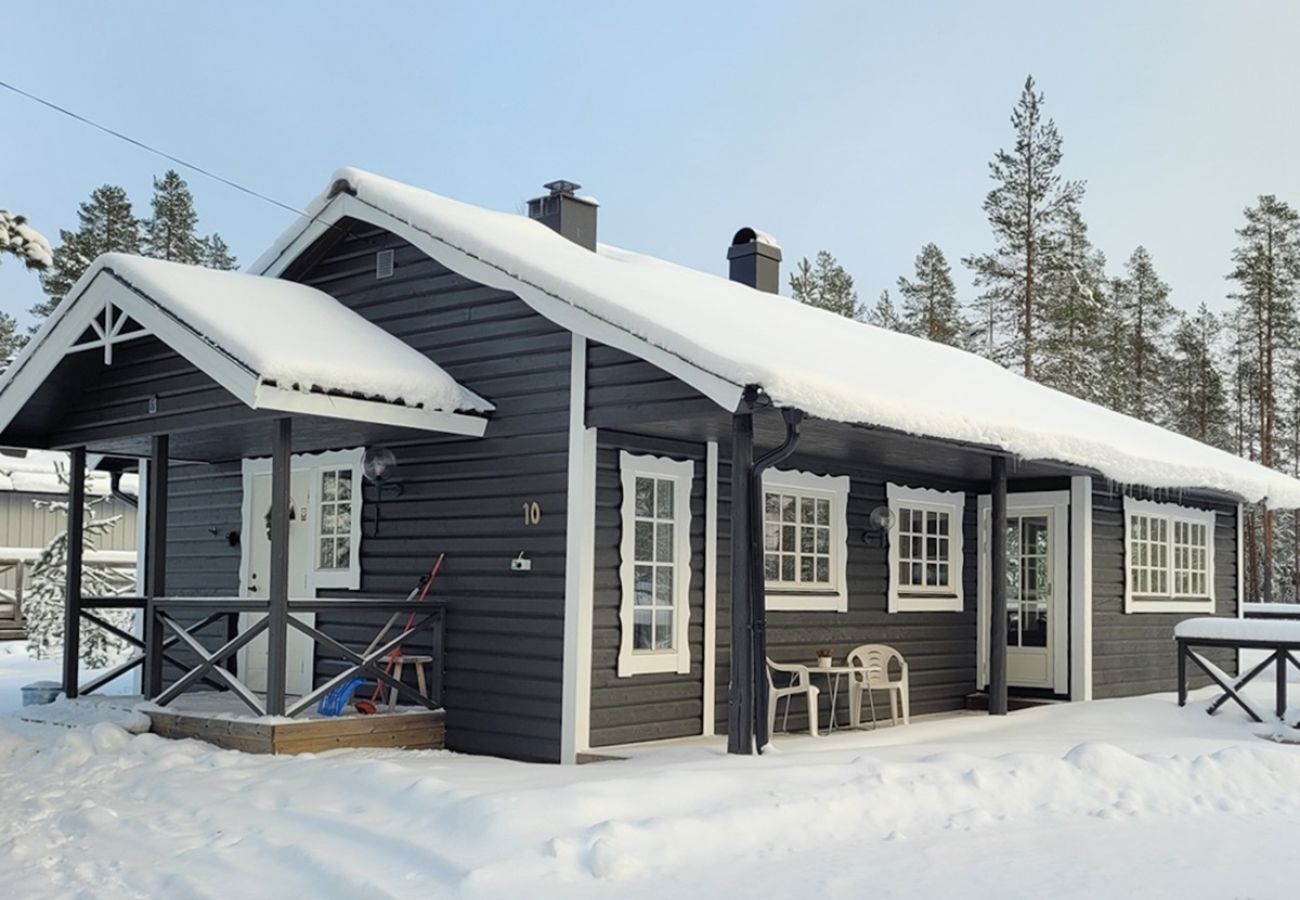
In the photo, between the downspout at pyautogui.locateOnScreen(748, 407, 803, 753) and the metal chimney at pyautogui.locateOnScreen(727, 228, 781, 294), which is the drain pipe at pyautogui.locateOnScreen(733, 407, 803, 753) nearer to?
the downspout at pyautogui.locateOnScreen(748, 407, 803, 753)

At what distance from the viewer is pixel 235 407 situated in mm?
8719

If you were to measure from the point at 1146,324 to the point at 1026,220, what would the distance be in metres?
10.1

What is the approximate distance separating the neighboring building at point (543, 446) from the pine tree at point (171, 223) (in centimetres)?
2127

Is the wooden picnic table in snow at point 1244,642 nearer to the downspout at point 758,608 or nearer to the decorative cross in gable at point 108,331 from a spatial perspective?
the downspout at point 758,608

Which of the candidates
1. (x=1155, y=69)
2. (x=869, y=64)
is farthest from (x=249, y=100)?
(x=1155, y=69)

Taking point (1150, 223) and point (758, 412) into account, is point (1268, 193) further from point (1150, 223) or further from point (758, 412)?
point (758, 412)

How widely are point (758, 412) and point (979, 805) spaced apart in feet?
8.07

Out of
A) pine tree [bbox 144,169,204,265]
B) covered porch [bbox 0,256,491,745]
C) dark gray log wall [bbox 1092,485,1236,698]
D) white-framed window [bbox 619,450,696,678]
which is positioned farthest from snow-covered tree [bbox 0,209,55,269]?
pine tree [bbox 144,169,204,265]

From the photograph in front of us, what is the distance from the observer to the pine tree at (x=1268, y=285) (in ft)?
104

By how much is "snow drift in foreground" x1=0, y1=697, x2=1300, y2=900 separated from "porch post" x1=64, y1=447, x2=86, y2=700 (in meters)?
1.82

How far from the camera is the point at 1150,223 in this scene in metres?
35.8

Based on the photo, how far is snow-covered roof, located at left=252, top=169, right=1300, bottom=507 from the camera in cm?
779

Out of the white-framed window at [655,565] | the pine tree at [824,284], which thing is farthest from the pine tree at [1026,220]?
the white-framed window at [655,565]

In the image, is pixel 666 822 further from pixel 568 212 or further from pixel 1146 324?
pixel 1146 324
